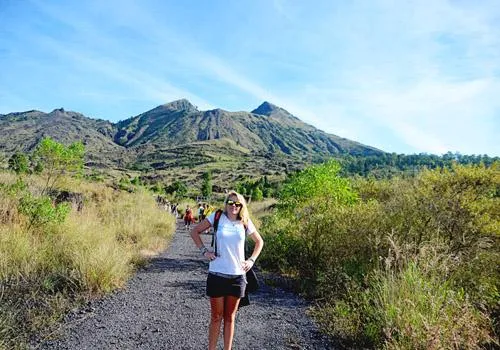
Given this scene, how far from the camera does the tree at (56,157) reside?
473 inches

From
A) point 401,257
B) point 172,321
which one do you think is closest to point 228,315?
point 172,321

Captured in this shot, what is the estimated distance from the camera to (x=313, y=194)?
13.2 meters

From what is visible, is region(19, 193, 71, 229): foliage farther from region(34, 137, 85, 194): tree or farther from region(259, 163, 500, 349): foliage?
region(259, 163, 500, 349): foliage

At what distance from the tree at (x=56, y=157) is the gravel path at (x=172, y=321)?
565 cm

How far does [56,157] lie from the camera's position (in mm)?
12344

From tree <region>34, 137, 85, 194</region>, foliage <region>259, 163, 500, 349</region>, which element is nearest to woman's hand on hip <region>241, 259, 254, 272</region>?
foliage <region>259, 163, 500, 349</region>

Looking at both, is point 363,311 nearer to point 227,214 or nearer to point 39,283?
point 227,214

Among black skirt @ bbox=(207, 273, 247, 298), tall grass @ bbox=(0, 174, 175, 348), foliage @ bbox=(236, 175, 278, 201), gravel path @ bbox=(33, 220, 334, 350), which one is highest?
foliage @ bbox=(236, 175, 278, 201)

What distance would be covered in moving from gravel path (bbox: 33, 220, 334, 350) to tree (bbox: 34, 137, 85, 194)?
5649 mm

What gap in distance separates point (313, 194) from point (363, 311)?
7.51 m

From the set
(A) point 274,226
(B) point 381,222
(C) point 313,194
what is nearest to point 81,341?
(B) point 381,222

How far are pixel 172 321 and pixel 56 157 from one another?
849cm

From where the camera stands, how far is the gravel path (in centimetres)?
515

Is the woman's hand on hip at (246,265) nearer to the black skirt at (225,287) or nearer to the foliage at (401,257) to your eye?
the black skirt at (225,287)
